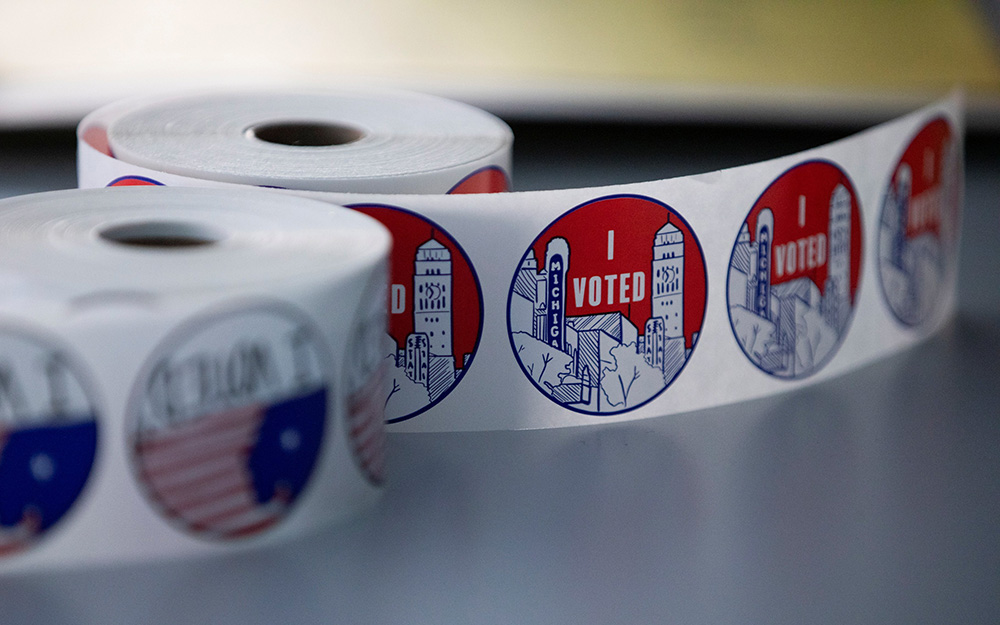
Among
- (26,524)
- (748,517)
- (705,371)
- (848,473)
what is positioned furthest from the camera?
(705,371)

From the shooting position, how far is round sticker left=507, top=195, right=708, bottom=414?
1413 mm

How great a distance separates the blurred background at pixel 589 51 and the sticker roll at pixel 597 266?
1.30m

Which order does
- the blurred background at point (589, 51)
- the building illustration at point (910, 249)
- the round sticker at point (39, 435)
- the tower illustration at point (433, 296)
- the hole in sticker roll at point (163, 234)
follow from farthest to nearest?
the blurred background at point (589, 51), the building illustration at point (910, 249), the tower illustration at point (433, 296), the hole in sticker roll at point (163, 234), the round sticker at point (39, 435)

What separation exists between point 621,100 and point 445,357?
5.65 feet

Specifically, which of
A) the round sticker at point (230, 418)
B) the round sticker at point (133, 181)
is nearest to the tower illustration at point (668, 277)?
the round sticker at point (230, 418)

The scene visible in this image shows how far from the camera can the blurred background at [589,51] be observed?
2963mm

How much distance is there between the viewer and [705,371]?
1506mm

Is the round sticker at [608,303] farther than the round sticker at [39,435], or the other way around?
the round sticker at [608,303]

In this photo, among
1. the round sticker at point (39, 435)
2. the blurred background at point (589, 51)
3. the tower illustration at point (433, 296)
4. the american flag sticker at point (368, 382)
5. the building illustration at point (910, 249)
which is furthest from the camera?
the blurred background at point (589, 51)

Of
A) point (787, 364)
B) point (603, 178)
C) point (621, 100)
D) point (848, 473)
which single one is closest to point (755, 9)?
point (621, 100)

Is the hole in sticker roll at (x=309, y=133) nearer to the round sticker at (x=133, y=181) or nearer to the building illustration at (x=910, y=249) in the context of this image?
the round sticker at (x=133, y=181)

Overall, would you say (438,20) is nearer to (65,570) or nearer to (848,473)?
(848,473)

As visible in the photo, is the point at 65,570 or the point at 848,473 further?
the point at 848,473

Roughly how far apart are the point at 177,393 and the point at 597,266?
55 centimetres
